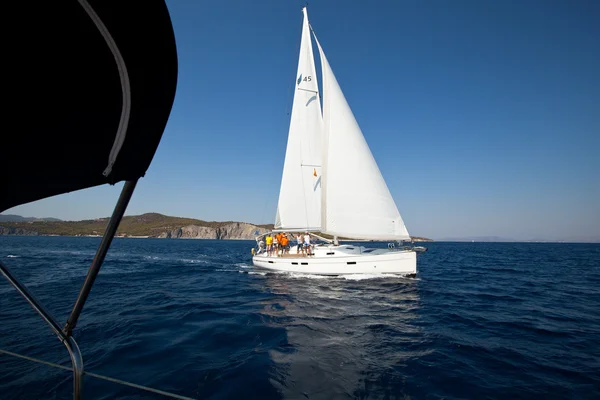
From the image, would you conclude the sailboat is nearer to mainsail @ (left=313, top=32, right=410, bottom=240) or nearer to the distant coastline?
mainsail @ (left=313, top=32, right=410, bottom=240)

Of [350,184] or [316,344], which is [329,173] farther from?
[316,344]

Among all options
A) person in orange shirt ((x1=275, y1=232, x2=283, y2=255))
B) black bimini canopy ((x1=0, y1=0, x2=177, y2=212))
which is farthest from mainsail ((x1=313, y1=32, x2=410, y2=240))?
black bimini canopy ((x1=0, y1=0, x2=177, y2=212))

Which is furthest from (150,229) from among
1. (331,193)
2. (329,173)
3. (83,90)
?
(83,90)

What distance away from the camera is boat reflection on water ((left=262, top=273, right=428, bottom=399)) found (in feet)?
17.3

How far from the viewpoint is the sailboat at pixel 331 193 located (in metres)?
16.9

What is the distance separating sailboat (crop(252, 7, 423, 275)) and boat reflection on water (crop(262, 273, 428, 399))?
10.3ft

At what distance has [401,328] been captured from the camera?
8469mm

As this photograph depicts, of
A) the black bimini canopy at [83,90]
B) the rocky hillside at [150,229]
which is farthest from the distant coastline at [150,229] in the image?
the black bimini canopy at [83,90]

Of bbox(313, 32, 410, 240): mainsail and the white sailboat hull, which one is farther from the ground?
bbox(313, 32, 410, 240): mainsail

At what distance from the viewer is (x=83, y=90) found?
5.54 feet

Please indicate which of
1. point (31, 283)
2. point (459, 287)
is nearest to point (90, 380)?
point (31, 283)

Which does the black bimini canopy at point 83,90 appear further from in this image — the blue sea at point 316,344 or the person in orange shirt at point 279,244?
the person in orange shirt at point 279,244

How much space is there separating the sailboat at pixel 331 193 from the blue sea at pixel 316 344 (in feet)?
11.3

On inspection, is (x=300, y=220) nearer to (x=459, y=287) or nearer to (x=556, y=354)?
(x=459, y=287)
